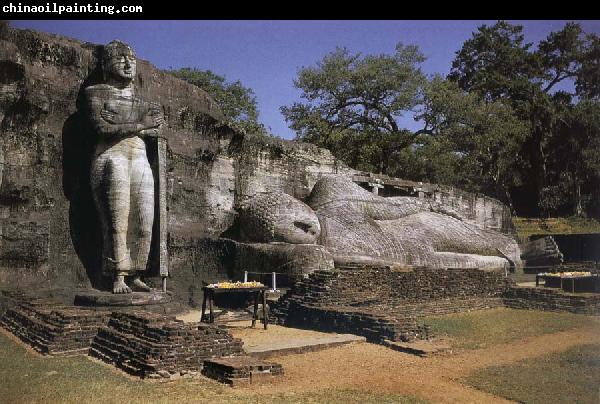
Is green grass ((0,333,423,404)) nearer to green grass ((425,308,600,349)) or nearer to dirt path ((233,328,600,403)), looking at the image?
dirt path ((233,328,600,403))

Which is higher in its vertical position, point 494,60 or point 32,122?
point 494,60

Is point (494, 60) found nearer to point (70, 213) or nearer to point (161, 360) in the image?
point (70, 213)

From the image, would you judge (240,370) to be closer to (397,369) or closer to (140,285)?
(397,369)

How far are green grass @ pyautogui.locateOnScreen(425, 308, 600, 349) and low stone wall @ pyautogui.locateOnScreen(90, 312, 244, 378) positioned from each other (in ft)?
12.7

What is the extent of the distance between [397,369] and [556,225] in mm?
27286

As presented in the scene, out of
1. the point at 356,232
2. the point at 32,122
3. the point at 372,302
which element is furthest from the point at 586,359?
the point at 32,122

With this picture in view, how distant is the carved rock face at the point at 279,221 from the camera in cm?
1391

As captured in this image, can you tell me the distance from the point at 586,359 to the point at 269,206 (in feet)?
24.4

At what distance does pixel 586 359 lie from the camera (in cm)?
880

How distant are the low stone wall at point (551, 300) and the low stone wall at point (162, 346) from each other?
28.4 feet

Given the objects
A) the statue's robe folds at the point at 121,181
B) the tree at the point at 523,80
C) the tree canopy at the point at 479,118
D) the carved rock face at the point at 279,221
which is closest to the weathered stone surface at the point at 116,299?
the statue's robe folds at the point at 121,181

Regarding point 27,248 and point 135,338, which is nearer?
point 135,338

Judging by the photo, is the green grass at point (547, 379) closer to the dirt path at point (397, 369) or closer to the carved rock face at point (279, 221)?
the dirt path at point (397, 369)

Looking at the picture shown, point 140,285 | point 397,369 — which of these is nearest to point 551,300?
point 397,369
